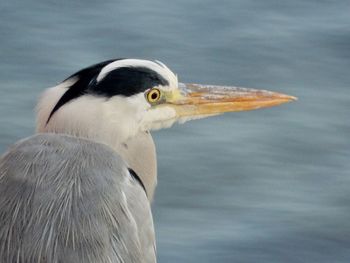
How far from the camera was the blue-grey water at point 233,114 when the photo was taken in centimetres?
617

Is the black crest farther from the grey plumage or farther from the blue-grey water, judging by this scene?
the blue-grey water

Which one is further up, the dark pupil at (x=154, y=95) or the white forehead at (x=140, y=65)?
the white forehead at (x=140, y=65)

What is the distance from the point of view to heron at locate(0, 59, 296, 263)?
4.00 meters

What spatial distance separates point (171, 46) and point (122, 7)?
0.52 metres

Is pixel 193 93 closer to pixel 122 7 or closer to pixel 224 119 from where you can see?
pixel 224 119

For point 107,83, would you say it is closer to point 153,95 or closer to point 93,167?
point 153,95

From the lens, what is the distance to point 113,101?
4.57 metres

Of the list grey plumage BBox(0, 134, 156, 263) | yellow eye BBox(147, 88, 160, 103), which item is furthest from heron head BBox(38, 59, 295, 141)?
grey plumage BBox(0, 134, 156, 263)

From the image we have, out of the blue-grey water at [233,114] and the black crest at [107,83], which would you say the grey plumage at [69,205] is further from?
the blue-grey water at [233,114]

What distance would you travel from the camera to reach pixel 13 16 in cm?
773

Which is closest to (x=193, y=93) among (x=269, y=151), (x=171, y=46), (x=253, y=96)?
(x=253, y=96)

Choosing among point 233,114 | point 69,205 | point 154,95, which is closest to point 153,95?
point 154,95

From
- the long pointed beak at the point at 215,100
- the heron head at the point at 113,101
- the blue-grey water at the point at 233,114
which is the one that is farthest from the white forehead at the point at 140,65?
the blue-grey water at the point at 233,114

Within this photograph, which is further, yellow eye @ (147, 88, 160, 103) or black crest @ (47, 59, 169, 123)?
yellow eye @ (147, 88, 160, 103)
